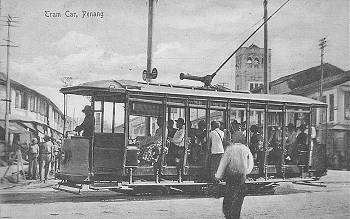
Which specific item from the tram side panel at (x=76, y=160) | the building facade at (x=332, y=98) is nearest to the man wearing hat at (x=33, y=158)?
the tram side panel at (x=76, y=160)

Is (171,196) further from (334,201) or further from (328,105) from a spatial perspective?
(328,105)

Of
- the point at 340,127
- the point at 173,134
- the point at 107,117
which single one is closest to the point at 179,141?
the point at 173,134

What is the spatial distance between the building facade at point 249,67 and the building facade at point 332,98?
384mm

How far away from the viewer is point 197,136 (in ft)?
28.4

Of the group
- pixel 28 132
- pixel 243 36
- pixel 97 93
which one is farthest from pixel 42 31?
pixel 243 36

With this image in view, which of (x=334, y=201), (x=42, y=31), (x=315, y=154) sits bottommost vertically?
(x=334, y=201)

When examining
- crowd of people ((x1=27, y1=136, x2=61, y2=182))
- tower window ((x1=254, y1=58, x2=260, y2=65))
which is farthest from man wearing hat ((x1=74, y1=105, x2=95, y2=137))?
tower window ((x1=254, y1=58, x2=260, y2=65))

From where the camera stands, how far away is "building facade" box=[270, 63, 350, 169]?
948 cm

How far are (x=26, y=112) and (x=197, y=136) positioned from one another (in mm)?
2706

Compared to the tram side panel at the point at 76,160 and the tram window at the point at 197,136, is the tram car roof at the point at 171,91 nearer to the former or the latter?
the tram window at the point at 197,136

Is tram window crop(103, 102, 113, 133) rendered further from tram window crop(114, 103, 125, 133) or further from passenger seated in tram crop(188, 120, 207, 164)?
passenger seated in tram crop(188, 120, 207, 164)

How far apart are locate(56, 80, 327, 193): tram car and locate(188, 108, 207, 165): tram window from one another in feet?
0.05

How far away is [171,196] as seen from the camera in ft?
27.5

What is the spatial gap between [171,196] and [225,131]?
4.28ft
